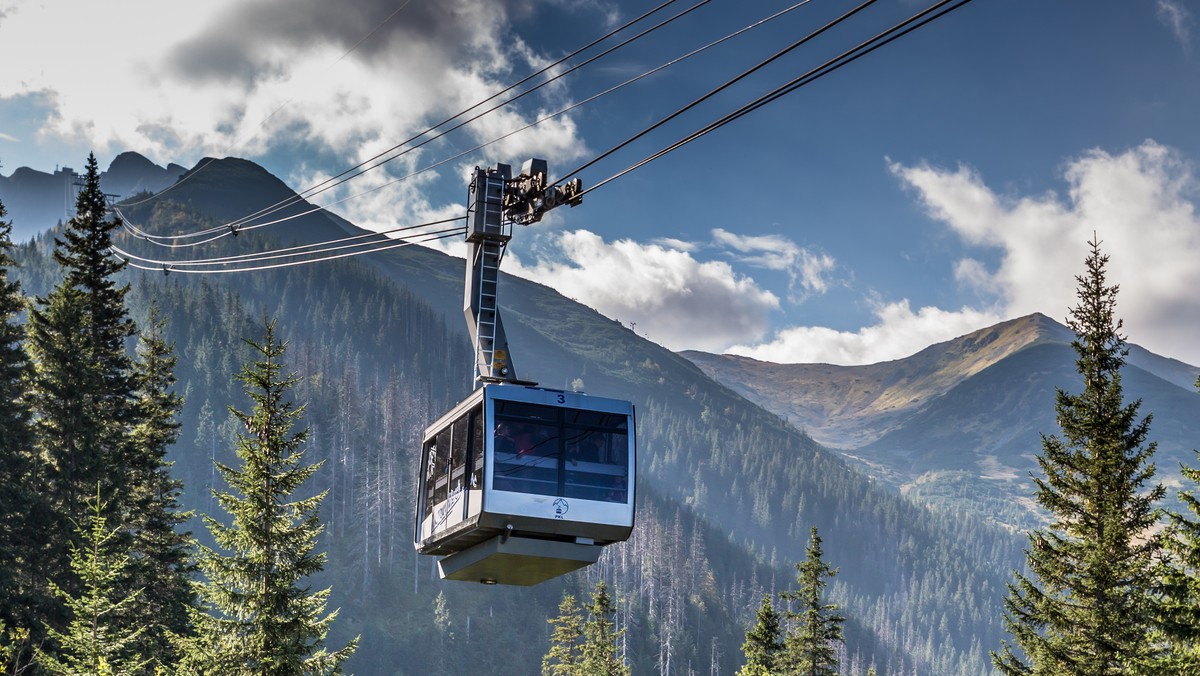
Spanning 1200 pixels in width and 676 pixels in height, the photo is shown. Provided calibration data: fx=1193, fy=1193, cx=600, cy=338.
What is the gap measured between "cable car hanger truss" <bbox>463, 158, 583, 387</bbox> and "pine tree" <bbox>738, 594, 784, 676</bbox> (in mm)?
30283

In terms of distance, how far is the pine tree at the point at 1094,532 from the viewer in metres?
31.0

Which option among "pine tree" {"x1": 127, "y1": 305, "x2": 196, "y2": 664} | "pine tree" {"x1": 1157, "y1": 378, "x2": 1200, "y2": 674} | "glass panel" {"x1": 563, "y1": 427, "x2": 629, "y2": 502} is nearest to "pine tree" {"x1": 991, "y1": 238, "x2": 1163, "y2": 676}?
"pine tree" {"x1": 1157, "y1": 378, "x2": 1200, "y2": 674}

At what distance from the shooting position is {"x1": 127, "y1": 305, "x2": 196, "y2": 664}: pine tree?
40.7m

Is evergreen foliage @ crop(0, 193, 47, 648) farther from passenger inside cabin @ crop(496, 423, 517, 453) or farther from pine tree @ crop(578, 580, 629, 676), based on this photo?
pine tree @ crop(578, 580, 629, 676)

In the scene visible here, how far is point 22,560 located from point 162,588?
18.2 feet

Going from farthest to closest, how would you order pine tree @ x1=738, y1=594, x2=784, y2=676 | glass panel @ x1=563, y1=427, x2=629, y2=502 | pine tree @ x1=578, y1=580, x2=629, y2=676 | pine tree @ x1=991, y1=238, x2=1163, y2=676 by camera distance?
1. pine tree @ x1=578, y1=580, x2=629, y2=676
2. pine tree @ x1=738, y1=594, x2=784, y2=676
3. pine tree @ x1=991, y1=238, x2=1163, y2=676
4. glass panel @ x1=563, y1=427, x2=629, y2=502

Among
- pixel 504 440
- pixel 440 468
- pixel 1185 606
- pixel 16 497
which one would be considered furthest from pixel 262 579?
A: pixel 1185 606

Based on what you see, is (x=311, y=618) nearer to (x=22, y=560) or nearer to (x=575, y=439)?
(x=575, y=439)

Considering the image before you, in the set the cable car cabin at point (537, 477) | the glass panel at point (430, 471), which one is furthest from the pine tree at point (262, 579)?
the cable car cabin at point (537, 477)

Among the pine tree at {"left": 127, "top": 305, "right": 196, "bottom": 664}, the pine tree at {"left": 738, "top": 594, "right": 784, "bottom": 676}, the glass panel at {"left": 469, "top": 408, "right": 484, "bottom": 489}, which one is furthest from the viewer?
the pine tree at {"left": 738, "top": 594, "right": 784, "bottom": 676}

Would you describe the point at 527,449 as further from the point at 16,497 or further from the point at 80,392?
the point at 80,392

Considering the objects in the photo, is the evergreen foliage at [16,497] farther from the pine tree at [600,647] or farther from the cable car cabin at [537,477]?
the pine tree at [600,647]


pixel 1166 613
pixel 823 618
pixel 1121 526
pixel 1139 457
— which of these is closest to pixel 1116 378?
pixel 1139 457

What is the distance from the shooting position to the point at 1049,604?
32.2 metres
